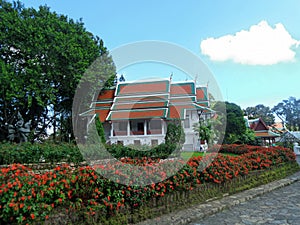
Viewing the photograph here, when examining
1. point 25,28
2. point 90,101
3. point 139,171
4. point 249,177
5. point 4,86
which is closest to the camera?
point 139,171

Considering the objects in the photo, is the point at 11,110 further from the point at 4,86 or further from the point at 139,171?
the point at 139,171

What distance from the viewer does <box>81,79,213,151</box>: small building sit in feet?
61.5

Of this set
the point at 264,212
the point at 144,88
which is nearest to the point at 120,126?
the point at 144,88

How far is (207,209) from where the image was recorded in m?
4.69

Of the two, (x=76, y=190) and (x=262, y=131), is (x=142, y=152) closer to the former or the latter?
(x=76, y=190)

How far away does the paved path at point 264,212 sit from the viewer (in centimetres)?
416

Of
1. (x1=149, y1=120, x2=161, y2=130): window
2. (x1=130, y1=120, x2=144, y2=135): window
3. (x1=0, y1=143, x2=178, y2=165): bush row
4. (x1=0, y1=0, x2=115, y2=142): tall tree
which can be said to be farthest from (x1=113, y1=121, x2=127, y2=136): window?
(x1=0, y1=143, x2=178, y2=165): bush row

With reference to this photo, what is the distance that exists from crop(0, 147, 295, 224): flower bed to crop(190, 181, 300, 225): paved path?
2.72 ft

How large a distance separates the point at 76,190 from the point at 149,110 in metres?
15.5

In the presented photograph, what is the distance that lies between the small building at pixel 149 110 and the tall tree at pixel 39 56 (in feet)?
8.77

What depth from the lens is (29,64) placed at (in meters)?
15.4

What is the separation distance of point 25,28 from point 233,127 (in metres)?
17.2

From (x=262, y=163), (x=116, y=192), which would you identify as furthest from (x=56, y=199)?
(x=262, y=163)

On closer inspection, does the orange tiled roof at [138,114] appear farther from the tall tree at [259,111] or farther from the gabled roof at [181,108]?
the tall tree at [259,111]
